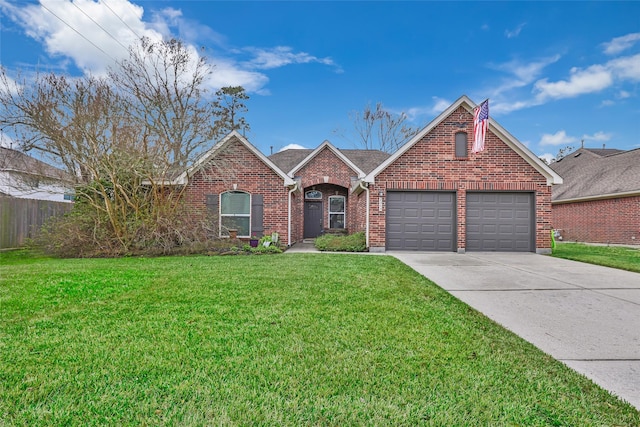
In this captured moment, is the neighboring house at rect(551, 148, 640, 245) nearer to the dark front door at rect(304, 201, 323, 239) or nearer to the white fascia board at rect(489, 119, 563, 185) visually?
the white fascia board at rect(489, 119, 563, 185)

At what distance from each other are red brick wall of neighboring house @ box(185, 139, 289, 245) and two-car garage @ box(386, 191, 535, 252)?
4225mm

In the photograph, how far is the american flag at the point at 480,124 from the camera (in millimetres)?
10781

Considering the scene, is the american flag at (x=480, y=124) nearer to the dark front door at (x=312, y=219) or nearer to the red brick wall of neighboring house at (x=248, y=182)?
the red brick wall of neighboring house at (x=248, y=182)

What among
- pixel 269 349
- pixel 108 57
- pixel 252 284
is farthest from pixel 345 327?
pixel 108 57

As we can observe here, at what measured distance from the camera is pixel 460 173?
478 inches

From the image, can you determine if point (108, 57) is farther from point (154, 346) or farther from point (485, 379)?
point (485, 379)

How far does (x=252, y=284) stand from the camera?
5918mm

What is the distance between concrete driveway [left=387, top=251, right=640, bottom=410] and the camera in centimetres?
301

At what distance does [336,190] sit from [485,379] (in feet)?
54.7

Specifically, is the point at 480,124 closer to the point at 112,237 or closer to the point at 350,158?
the point at 350,158

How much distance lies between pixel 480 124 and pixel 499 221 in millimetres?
3707

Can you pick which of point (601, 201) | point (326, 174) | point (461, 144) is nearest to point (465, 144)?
point (461, 144)

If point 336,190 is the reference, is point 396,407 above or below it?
below

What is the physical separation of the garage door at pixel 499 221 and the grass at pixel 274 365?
806 cm
